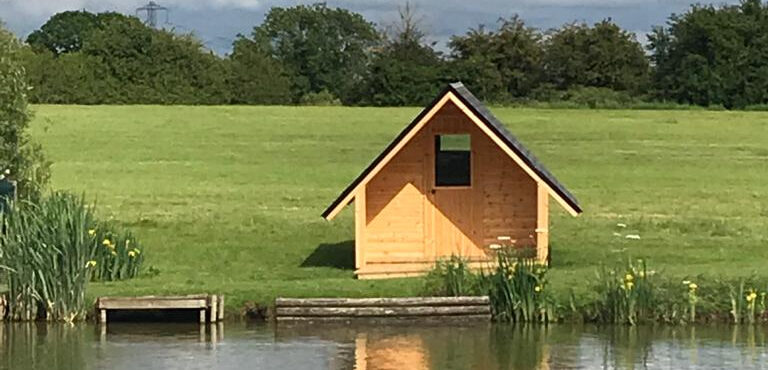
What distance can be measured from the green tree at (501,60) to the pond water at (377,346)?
58.0 meters

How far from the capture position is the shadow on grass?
29094mm

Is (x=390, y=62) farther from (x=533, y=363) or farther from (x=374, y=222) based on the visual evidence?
(x=533, y=363)

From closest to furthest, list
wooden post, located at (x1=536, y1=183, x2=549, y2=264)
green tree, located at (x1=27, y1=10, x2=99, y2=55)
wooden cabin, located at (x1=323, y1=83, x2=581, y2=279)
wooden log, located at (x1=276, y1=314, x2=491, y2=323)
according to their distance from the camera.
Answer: wooden log, located at (x1=276, y1=314, x2=491, y2=323) → wooden post, located at (x1=536, y1=183, x2=549, y2=264) → wooden cabin, located at (x1=323, y1=83, x2=581, y2=279) → green tree, located at (x1=27, y1=10, x2=99, y2=55)

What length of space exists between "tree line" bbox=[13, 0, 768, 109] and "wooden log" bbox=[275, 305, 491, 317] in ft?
170

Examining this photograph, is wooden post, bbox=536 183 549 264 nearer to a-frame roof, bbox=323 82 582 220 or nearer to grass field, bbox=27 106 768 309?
a-frame roof, bbox=323 82 582 220

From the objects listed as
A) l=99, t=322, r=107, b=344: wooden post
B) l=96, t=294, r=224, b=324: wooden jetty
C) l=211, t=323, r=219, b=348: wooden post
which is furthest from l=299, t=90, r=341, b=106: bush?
l=211, t=323, r=219, b=348: wooden post

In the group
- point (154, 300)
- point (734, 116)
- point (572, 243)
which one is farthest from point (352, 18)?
point (154, 300)

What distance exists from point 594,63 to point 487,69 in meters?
6.99

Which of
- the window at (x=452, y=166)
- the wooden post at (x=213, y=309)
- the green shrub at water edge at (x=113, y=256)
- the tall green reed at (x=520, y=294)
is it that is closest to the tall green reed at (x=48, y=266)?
the green shrub at water edge at (x=113, y=256)

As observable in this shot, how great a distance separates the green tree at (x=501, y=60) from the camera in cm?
8256

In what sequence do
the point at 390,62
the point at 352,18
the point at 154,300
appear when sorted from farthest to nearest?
the point at 352,18 < the point at 390,62 < the point at 154,300

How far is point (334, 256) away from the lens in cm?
3030

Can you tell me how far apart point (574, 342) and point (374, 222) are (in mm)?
6935

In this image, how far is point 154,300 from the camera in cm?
2338
